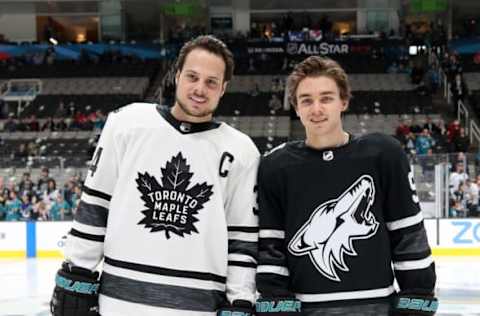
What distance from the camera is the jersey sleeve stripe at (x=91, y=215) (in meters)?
2.25

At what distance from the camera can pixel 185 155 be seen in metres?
2.27

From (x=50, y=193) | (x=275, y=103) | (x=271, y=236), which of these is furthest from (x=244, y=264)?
(x=275, y=103)

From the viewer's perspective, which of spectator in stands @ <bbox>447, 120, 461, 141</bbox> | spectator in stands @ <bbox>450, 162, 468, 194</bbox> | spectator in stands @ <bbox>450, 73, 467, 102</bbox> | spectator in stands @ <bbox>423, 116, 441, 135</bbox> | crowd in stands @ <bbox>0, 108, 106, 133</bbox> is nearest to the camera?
spectator in stands @ <bbox>450, 162, 468, 194</bbox>

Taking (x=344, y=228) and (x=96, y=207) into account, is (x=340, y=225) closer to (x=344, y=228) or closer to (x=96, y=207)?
(x=344, y=228)

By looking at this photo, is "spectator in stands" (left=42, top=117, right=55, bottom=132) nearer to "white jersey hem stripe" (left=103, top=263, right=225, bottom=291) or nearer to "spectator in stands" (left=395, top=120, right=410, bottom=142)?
"spectator in stands" (left=395, top=120, right=410, bottom=142)

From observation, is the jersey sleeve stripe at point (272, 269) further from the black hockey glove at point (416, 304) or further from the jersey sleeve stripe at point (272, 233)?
the black hockey glove at point (416, 304)

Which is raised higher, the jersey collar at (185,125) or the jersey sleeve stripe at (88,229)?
the jersey collar at (185,125)

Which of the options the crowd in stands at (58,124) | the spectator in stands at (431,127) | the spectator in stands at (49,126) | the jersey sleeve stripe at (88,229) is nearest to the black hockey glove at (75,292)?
the jersey sleeve stripe at (88,229)

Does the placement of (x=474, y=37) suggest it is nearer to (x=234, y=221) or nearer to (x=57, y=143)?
(x=57, y=143)

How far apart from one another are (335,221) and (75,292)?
32.3 inches

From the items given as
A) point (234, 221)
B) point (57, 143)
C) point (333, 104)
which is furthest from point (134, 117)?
point (57, 143)

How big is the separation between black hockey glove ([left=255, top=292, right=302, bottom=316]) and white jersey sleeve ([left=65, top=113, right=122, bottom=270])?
0.54 meters

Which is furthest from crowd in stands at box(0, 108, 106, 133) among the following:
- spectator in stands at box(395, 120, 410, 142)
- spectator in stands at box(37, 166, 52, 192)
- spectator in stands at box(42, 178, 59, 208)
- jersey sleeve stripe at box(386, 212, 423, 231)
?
jersey sleeve stripe at box(386, 212, 423, 231)

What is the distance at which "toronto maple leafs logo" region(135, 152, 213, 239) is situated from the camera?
88.0 inches
